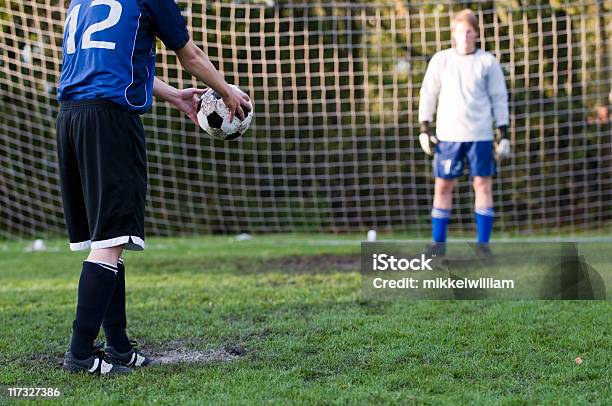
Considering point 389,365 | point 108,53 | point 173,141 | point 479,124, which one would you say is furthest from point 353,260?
point 173,141

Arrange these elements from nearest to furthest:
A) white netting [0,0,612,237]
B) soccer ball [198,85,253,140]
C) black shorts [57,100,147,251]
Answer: black shorts [57,100,147,251] < soccer ball [198,85,253,140] < white netting [0,0,612,237]

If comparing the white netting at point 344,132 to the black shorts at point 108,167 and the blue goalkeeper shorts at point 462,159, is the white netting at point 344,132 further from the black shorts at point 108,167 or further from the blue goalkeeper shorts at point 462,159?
the black shorts at point 108,167

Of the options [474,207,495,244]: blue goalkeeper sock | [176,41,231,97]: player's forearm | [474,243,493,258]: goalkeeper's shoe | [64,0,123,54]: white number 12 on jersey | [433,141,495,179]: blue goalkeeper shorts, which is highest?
[64,0,123,54]: white number 12 on jersey

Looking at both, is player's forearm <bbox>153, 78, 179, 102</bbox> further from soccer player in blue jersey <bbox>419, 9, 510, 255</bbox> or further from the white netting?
the white netting

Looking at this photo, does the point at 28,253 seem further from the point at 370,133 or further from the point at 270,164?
the point at 370,133

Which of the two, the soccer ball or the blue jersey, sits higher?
the blue jersey

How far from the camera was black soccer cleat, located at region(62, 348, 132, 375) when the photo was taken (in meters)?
2.87

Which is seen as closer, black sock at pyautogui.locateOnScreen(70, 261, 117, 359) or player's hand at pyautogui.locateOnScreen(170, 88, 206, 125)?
black sock at pyautogui.locateOnScreen(70, 261, 117, 359)

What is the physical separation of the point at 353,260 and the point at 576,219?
4.76 m

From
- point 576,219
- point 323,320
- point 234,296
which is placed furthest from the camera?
point 576,219

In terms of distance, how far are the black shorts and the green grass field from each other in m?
0.56

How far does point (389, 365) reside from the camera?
115 inches

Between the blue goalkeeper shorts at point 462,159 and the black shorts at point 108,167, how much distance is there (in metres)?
→ 3.12

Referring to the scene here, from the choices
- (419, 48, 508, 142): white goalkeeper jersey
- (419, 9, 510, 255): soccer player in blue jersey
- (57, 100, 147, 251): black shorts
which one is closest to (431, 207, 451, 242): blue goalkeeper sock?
(419, 9, 510, 255): soccer player in blue jersey
